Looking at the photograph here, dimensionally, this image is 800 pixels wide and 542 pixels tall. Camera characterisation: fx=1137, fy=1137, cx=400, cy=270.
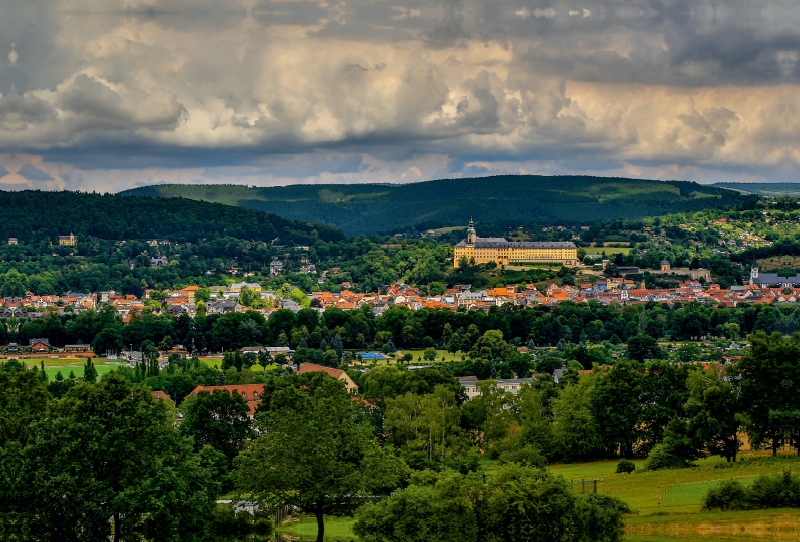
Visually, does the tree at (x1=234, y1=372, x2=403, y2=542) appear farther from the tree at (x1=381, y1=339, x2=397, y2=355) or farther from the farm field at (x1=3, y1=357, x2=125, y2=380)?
the tree at (x1=381, y1=339, x2=397, y2=355)

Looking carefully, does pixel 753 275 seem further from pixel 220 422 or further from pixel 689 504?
pixel 689 504

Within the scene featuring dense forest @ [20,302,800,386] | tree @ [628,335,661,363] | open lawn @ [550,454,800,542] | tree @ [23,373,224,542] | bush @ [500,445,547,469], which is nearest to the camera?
tree @ [23,373,224,542]

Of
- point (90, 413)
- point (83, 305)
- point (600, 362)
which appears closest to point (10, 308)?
point (83, 305)

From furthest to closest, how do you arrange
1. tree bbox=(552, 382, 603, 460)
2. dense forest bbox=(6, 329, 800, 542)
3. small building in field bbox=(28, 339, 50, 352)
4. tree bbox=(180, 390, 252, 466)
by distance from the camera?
1. small building in field bbox=(28, 339, 50, 352)
2. tree bbox=(552, 382, 603, 460)
3. tree bbox=(180, 390, 252, 466)
4. dense forest bbox=(6, 329, 800, 542)

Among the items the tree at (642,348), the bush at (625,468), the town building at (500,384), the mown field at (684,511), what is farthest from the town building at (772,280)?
the bush at (625,468)

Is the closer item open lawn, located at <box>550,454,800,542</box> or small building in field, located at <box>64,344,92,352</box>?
open lawn, located at <box>550,454,800,542</box>

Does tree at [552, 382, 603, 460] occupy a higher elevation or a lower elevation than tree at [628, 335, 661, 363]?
higher

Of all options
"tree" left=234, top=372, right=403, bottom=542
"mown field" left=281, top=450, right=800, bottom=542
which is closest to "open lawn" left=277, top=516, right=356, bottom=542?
"mown field" left=281, top=450, right=800, bottom=542
